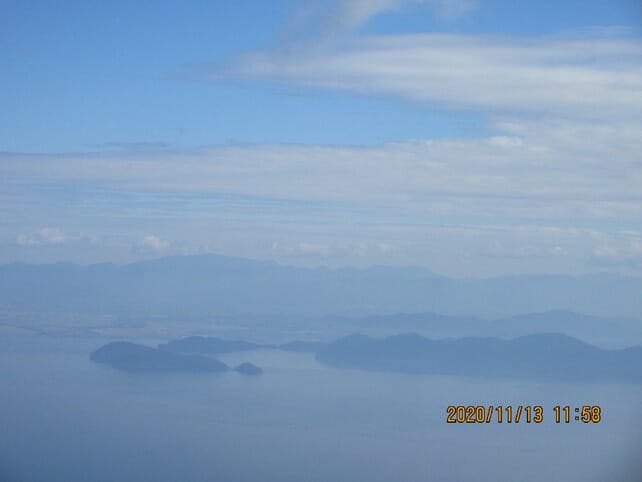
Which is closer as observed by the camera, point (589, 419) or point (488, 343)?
point (589, 419)

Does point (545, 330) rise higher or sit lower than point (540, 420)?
higher

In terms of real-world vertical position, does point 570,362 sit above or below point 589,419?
above

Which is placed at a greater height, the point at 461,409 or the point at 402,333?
the point at 402,333

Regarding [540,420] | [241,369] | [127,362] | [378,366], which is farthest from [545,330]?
[127,362]

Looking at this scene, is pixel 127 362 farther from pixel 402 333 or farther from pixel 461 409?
pixel 461 409

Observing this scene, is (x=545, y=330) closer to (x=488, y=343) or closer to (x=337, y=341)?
(x=488, y=343)

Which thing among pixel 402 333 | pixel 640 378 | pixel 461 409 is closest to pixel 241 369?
pixel 402 333

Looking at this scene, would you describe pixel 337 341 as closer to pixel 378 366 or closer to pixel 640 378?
pixel 378 366

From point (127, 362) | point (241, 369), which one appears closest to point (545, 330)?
point (241, 369)
